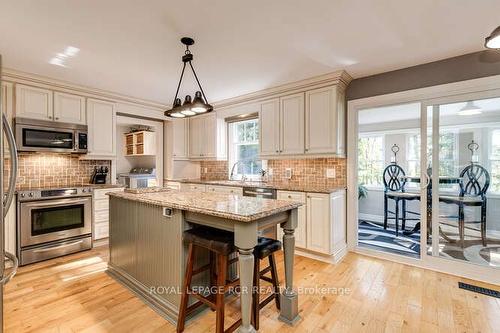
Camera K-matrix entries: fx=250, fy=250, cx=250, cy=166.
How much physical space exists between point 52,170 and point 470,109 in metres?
5.43

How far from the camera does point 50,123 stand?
333cm

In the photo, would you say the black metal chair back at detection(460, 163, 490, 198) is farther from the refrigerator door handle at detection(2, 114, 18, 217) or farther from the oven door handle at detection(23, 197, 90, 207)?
the oven door handle at detection(23, 197, 90, 207)

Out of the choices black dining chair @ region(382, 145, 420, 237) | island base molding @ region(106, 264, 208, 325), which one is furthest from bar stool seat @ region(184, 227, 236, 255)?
black dining chair @ region(382, 145, 420, 237)

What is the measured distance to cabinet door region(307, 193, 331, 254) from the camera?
3016 millimetres

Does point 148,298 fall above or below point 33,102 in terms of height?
below

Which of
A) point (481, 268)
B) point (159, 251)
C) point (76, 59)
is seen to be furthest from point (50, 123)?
point (481, 268)

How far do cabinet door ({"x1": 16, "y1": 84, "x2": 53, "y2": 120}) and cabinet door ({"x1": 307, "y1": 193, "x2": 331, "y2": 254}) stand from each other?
363cm

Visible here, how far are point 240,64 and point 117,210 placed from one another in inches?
83.2

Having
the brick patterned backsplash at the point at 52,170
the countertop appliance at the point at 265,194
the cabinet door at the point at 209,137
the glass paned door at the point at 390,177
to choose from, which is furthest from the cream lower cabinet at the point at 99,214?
the glass paned door at the point at 390,177

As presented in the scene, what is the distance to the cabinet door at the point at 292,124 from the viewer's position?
344 cm

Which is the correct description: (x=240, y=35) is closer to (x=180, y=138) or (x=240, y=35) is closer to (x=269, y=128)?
(x=269, y=128)

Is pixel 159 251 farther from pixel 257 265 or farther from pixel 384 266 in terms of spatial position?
pixel 384 266

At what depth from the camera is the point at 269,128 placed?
12.4 ft

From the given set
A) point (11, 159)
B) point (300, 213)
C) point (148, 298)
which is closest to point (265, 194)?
point (300, 213)
